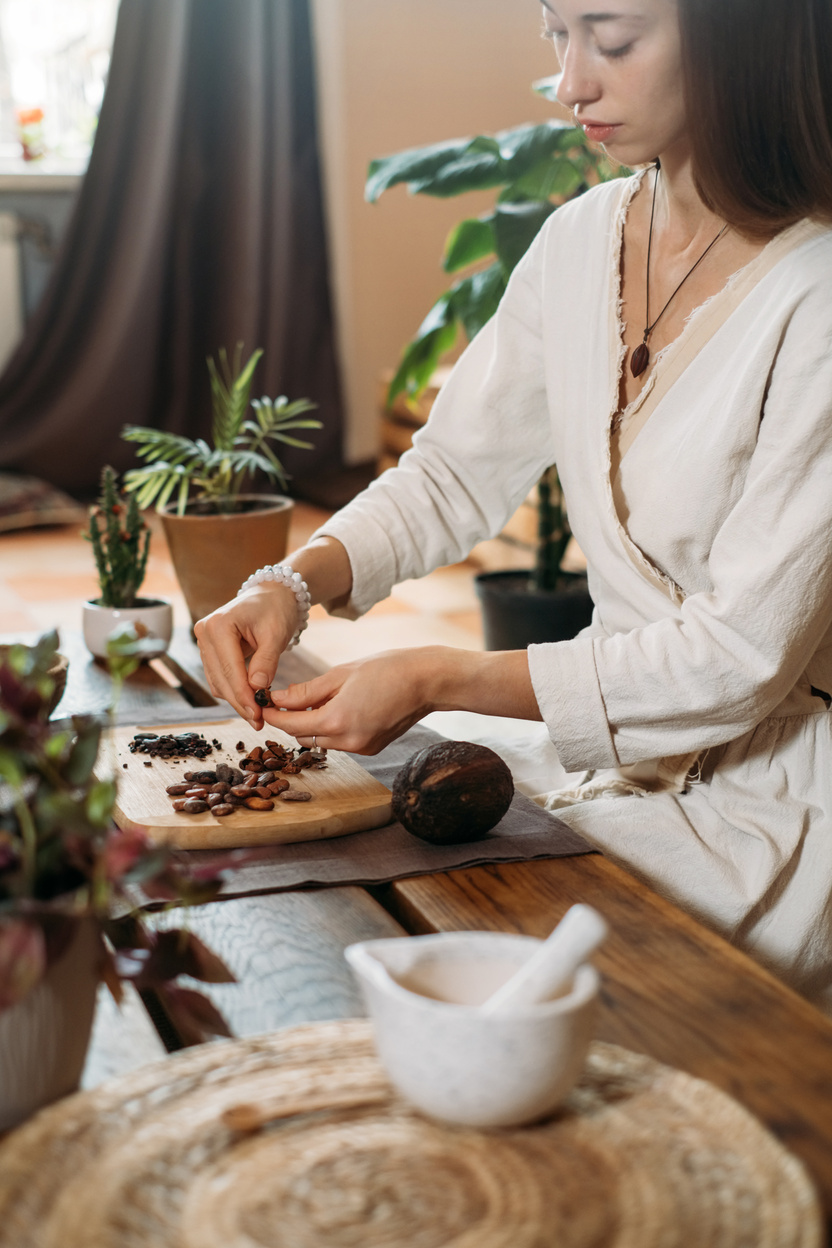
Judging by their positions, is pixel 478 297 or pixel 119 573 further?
pixel 478 297

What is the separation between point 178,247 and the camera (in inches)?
188

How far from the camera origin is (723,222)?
→ 127cm

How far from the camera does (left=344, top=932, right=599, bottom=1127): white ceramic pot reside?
56cm

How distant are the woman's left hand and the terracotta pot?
1.95ft

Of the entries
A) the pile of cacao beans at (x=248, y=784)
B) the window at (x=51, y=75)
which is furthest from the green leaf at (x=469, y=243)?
the window at (x=51, y=75)

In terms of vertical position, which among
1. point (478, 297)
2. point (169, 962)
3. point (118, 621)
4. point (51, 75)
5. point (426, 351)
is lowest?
point (118, 621)

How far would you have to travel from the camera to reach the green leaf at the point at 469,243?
2613mm

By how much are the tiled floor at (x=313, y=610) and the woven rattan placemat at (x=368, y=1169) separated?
246cm

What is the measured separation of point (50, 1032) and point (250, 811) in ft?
1.30

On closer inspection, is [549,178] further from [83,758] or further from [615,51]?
[83,758]

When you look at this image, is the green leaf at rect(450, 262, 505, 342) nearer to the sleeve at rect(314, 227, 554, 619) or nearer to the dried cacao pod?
the sleeve at rect(314, 227, 554, 619)

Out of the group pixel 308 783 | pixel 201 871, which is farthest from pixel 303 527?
pixel 201 871

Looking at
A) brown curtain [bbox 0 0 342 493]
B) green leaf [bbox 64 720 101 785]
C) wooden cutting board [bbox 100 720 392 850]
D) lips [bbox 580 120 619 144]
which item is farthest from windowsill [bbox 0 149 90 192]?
green leaf [bbox 64 720 101 785]

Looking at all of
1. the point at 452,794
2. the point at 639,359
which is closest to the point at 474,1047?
the point at 452,794
